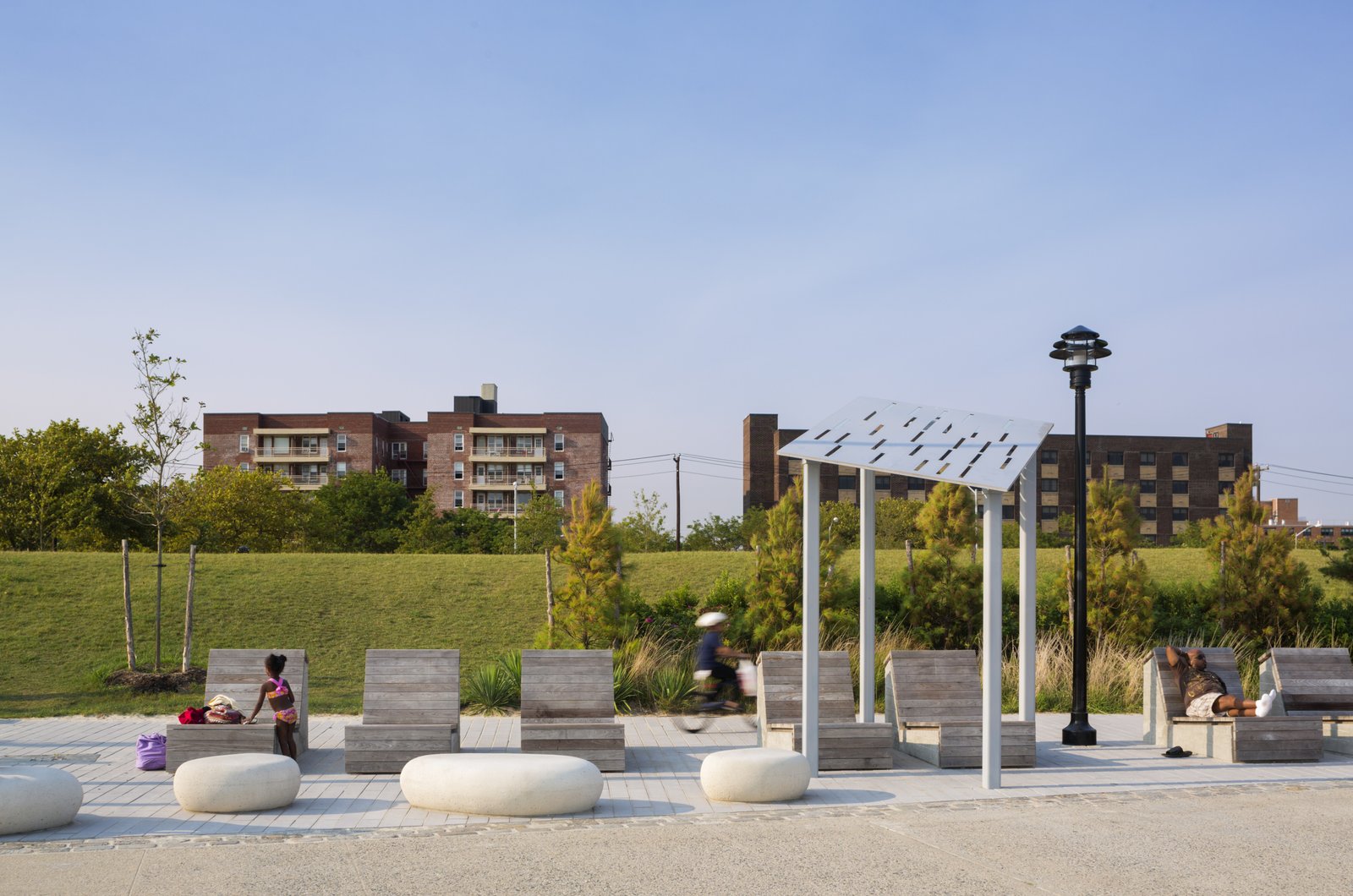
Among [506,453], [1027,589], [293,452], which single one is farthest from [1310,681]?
[293,452]

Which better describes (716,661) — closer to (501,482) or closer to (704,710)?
(704,710)

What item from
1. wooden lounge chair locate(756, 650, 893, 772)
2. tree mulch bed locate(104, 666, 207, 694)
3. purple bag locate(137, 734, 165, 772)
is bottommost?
tree mulch bed locate(104, 666, 207, 694)

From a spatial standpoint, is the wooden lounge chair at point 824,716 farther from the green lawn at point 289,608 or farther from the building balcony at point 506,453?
the building balcony at point 506,453

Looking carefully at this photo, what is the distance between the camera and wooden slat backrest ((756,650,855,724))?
430 inches

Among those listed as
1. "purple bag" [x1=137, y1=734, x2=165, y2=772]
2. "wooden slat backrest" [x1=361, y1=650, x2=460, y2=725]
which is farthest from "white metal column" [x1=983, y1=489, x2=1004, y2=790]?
"purple bag" [x1=137, y1=734, x2=165, y2=772]

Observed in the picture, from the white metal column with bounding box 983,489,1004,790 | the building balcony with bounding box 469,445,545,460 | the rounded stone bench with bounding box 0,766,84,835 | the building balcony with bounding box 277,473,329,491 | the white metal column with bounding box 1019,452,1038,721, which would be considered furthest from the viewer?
the building balcony with bounding box 277,473,329,491

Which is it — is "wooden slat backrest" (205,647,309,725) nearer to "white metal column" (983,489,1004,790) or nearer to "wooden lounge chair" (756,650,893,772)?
"wooden lounge chair" (756,650,893,772)

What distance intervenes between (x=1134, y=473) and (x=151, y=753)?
89819 millimetres

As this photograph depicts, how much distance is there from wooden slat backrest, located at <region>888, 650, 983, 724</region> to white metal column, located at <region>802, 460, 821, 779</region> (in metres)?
1.57

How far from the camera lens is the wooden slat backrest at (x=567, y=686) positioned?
1066 centimetres

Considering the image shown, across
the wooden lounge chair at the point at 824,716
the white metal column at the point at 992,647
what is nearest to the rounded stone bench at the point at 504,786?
the wooden lounge chair at the point at 824,716

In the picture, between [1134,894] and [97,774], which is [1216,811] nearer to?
[1134,894]

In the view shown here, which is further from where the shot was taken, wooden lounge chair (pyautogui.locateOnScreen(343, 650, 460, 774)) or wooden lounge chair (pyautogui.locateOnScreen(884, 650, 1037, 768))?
wooden lounge chair (pyautogui.locateOnScreen(884, 650, 1037, 768))

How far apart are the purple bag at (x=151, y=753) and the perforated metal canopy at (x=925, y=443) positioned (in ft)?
20.7
